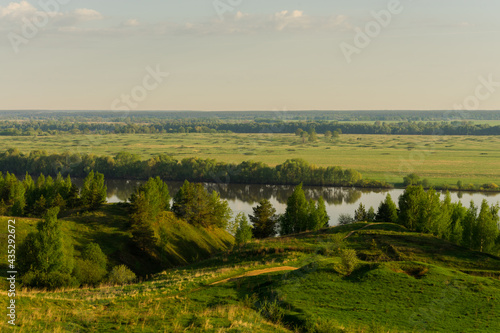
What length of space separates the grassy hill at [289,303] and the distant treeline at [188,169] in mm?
119023

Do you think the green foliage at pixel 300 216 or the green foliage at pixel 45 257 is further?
the green foliage at pixel 300 216

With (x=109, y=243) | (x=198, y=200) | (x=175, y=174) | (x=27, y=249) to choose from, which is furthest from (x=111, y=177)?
(x=27, y=249)

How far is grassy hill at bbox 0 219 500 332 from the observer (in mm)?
22500

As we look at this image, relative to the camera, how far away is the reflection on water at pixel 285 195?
12080cm

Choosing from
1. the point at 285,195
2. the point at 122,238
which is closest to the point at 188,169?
the point at 285,195

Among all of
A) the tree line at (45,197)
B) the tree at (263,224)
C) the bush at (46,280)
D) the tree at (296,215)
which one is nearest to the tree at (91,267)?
the bush at (46,280)

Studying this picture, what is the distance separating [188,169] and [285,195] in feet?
149

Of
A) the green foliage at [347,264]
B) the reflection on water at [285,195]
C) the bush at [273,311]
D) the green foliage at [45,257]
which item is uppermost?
the green foliage at [347,264]

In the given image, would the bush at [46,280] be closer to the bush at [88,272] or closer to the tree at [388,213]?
the bush at [88,272]

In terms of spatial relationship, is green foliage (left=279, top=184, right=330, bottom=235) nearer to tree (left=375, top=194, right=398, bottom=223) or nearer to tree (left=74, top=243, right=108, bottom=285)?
tree (left=375, top=194, right=398, bottom=223)

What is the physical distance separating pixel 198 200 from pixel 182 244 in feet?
41.7

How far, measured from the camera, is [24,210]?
3349 inches

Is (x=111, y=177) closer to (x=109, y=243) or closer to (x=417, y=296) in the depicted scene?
(x=109, y=243)

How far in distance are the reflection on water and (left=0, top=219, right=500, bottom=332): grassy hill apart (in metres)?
76.2
